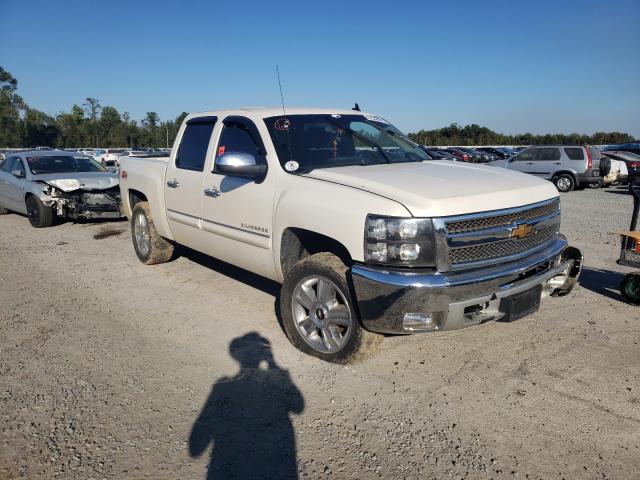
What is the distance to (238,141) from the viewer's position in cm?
482

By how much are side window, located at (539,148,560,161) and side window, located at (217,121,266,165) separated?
53.9ft

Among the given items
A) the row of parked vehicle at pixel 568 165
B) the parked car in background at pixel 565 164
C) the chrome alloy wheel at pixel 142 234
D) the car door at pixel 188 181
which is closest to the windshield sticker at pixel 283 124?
the car door at pixel 188 181

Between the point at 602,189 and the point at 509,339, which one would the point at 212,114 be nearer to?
the point at 509,339

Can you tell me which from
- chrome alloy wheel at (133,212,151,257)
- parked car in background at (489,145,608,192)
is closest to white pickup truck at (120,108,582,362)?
chrome alloy wheel at (133,212,151,257)

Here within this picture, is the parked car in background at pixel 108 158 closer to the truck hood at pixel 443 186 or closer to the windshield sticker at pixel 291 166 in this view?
the windshield sticker at pixel 291 166

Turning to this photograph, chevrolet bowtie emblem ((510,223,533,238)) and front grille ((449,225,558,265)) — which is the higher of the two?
chevrolet bowtie emblem ((510,223,533,238))

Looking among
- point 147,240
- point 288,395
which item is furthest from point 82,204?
point 288,395

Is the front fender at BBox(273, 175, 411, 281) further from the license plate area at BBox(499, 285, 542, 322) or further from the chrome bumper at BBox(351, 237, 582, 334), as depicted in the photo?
the license plate area at BBox(499, 285, 542, 322)

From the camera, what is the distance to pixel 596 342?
418 cm

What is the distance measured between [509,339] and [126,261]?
5.29m

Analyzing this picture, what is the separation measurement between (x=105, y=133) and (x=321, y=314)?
3322 inches

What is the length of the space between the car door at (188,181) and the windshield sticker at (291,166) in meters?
1.29

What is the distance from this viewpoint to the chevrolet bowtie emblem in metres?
3.54

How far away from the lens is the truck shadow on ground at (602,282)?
18.0 ft
